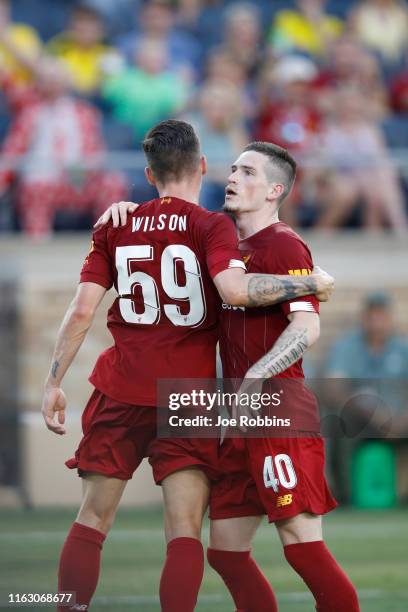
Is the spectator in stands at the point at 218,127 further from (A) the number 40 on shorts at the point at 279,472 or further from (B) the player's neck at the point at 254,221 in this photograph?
(A) the number 40 on shorts at the point at 279,472

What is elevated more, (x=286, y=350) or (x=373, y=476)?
(x=286, y=350)

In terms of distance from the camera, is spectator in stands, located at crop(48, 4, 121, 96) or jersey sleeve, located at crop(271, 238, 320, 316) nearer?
jersey sleeve, located at crop(271, 238, 320, 316)

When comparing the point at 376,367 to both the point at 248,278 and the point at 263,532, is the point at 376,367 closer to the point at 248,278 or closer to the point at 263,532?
the point at 263,532

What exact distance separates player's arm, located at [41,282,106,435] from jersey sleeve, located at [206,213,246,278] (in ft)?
1.67

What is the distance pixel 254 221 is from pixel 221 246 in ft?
1.15

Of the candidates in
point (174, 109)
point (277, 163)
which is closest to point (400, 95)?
point (174, 109)

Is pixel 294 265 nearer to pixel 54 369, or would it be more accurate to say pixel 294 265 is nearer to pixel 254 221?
pixel 254 221

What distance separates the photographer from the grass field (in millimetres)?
6234

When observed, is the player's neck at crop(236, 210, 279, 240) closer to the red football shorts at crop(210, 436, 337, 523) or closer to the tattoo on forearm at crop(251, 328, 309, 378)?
the tattoo on forearm at crop(251, 328, 309, 378)

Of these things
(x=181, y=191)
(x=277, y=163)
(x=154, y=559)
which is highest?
(x=277, y=163)

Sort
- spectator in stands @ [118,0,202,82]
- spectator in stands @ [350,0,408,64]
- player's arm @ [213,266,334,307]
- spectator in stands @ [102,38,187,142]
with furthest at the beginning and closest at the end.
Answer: spectator in stands @ [350,0,408,64] < spectator in stands @ [118,0,202,82] < spectator in stands @ [102,38,187,142] < player's arm @ [213,266,334,307]

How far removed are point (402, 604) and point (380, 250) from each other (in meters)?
5.67

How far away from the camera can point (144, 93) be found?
456 inches

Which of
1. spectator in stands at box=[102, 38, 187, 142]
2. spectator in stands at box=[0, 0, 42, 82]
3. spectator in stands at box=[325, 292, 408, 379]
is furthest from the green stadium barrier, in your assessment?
spectator in stands at box=[0, 0, 42, 82]
